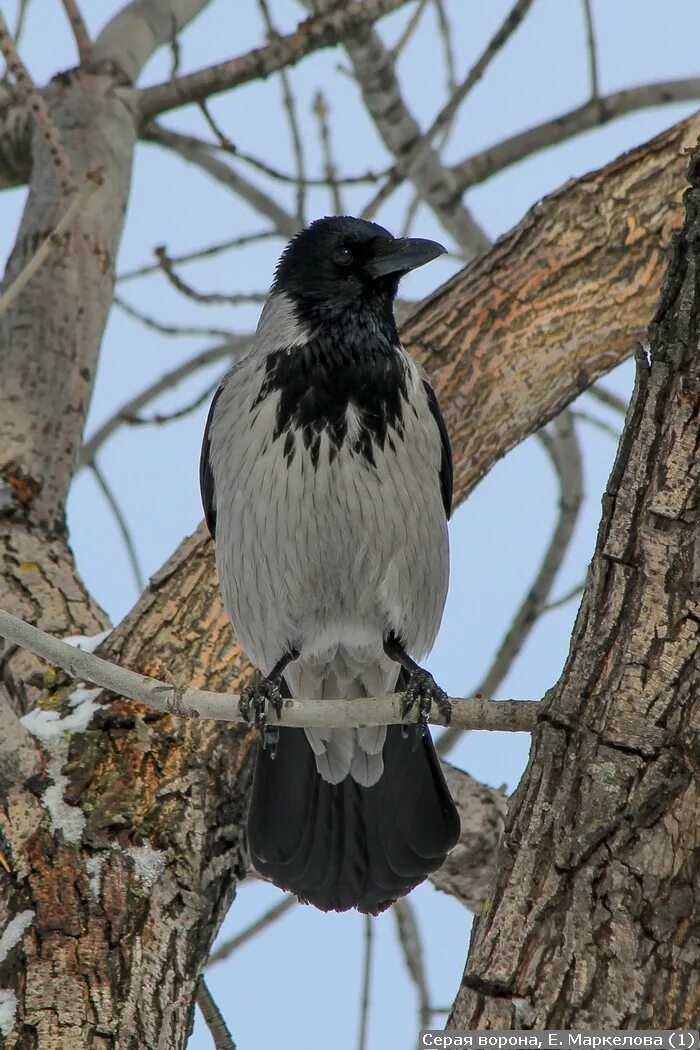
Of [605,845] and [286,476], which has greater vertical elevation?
[286,476]

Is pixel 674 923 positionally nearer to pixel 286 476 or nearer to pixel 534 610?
pixel 286 476

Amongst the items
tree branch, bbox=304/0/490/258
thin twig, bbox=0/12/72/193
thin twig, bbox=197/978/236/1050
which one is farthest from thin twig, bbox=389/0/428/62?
thin twig, bbox=197/978/236/1050

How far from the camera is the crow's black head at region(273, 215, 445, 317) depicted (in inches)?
161

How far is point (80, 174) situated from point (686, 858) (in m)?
3.90

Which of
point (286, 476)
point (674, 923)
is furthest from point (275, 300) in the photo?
point (674, 923)

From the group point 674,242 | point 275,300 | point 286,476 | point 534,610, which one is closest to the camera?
point 674,242

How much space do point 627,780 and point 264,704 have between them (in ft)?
5.08

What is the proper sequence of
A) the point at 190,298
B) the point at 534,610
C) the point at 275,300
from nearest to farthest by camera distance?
the point at 275,300, the point at 190,298, the point at 534,610

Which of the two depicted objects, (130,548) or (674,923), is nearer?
(674,923)

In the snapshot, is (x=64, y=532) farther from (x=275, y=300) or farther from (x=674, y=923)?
(x=674, y=923)

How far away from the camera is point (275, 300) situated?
4.30 meters

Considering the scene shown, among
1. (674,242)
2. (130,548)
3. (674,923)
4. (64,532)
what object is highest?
(130,548)

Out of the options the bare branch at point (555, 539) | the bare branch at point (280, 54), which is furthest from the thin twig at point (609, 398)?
the bare branch at point (280, 54)

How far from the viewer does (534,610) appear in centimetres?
588
